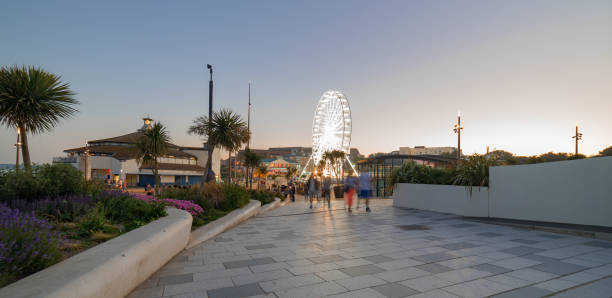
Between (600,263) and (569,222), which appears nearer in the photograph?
(600,263)

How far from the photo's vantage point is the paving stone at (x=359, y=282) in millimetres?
3829

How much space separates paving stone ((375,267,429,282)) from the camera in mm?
4148

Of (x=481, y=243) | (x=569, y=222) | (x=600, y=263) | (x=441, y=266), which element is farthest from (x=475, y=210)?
(x=441, y=266)

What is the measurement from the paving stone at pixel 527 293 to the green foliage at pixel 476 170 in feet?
24.2

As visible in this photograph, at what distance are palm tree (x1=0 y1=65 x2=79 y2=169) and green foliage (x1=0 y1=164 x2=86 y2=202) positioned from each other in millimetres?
1532

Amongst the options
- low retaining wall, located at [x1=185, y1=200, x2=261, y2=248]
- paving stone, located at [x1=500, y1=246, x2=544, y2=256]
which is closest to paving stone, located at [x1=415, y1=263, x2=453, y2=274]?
paving stone, located at [x1=500, y1=246, x2=544, y2=256]

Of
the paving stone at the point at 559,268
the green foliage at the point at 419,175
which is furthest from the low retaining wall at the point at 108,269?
the green foliage at the point at 419,175

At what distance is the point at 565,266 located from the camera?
15.3 feet

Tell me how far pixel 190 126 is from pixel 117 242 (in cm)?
1148

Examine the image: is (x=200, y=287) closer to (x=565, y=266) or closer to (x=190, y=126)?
(x=565, y=266)

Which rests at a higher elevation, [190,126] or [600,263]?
[190,126]

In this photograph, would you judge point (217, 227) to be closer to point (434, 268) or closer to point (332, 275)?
point (332, 275)

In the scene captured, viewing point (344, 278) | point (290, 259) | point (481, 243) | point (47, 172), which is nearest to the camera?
point (344, 278)

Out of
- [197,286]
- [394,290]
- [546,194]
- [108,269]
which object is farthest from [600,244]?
[108,269]
